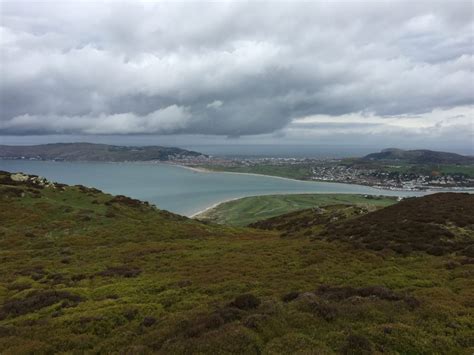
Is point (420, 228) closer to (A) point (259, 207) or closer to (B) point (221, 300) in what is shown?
(B) point (221, 300)

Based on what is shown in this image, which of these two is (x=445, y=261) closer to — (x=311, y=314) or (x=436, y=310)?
(x=436, y=310)

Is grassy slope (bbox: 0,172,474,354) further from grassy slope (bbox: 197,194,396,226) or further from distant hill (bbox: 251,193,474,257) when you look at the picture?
grassy slope (bbox: 197,194,396,226)

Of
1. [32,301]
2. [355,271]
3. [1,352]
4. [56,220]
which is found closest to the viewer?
[1,352]

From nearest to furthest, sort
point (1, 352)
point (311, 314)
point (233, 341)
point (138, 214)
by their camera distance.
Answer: point (233, 341) < point (1, 352) < point (311, 314) < point (138, 214)

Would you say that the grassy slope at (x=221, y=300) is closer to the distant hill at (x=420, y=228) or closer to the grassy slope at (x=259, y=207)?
the distant hill at (x=420, y=228)

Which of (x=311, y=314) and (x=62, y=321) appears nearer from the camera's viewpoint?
(x=311, y=314)

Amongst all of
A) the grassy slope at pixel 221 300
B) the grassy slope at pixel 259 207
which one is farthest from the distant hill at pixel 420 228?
the grassy slope at pixel 259 207

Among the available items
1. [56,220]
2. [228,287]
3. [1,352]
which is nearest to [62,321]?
[1,352]
